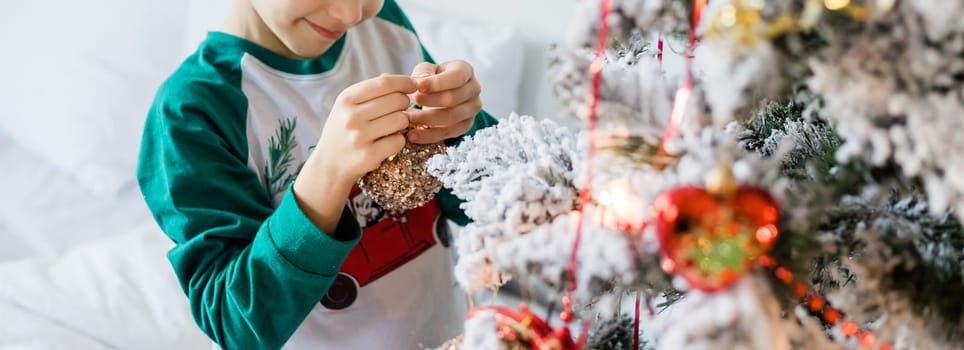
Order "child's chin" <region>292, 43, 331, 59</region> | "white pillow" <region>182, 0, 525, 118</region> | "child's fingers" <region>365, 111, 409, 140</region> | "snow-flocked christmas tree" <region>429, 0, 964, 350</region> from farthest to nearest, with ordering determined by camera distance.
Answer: "white pillow" <region>182, 0, 525, 118</region> → "child's chin" <region>292, 43, 331, 59</region> → "child's fingers" <region>365, 111, 409, 140</region> → "snow-flocked christmas tree" <region>429, 0, 964, 350</region>

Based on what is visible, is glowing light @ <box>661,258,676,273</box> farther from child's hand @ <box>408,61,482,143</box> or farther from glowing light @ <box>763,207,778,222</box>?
child's hand @ <box>408,61,482,143</box>

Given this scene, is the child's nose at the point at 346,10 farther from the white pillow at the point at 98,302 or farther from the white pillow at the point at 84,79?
the white pillow at the point at 84,79

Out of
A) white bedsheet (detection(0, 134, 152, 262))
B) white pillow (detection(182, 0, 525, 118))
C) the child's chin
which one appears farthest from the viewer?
white bedsheet (detection(0, 134, 152, 262))

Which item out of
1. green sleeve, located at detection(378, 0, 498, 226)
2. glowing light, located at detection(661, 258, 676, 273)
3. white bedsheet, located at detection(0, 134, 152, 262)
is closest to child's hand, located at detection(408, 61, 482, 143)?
green sleeve, located at detection(378, 0, 498, 226)

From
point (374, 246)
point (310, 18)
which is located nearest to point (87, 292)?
point (374, 246)

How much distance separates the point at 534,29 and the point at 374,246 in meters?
0.54

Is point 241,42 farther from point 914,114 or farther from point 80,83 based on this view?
point 80,83

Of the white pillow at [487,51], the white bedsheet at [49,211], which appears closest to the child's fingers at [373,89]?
the white pillow at [487,51]

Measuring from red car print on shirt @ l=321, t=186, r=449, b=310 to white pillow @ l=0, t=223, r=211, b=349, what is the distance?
374 mm

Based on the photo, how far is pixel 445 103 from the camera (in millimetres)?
555

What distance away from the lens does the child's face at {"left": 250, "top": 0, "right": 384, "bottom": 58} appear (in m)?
0.59

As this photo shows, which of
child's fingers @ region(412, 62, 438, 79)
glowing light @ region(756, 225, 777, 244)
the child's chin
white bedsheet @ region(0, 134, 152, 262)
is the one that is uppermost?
the child's chin

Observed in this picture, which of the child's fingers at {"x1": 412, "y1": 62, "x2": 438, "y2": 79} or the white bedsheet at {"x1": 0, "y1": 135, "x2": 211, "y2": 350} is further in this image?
the white bedsheet at {"x1": 0, "y1": 135, "x2": 211, "y2": 350}

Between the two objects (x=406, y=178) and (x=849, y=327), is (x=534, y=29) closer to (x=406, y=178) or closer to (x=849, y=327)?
(x=406, y=178)
